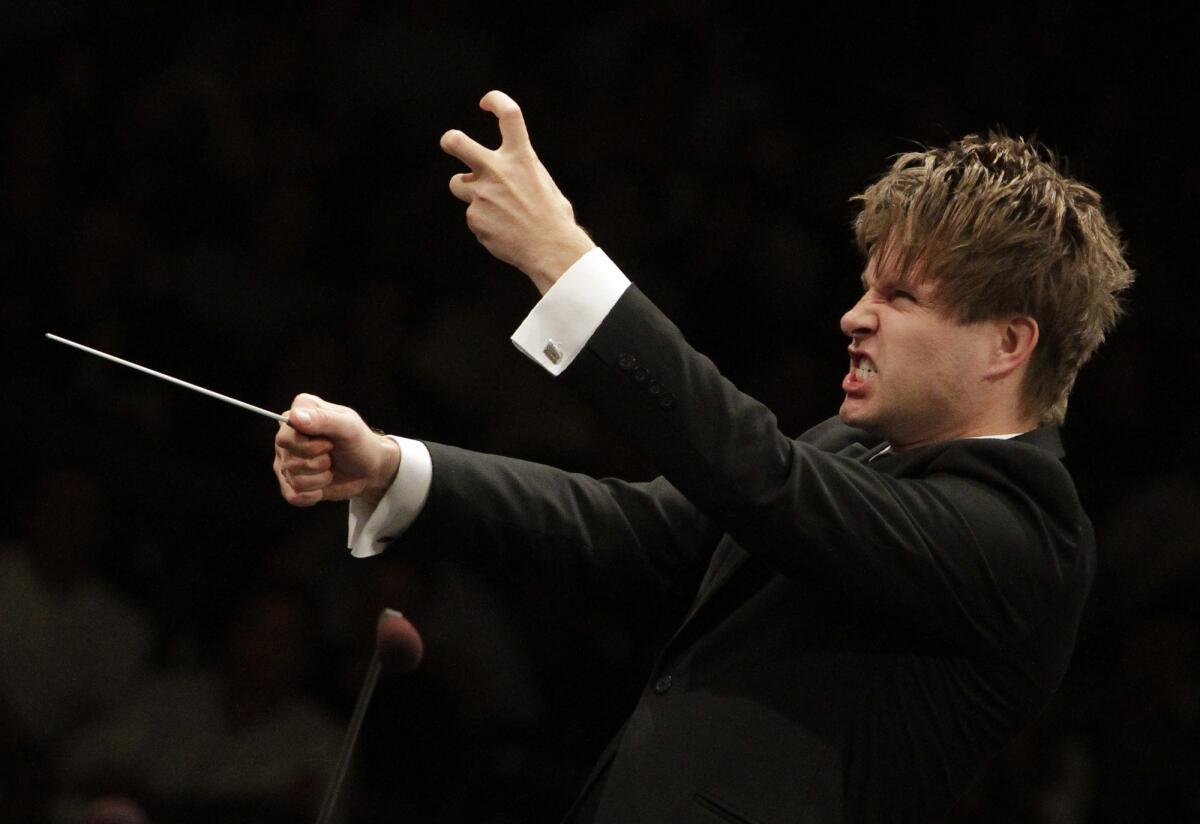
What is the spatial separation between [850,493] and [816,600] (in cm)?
18

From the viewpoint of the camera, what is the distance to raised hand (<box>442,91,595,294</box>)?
4.71 ft

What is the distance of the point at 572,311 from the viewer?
4.71ft

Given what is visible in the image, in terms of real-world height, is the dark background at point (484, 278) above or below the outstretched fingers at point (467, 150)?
below

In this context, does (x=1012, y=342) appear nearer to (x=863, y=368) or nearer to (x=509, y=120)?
(x=863, y=368)

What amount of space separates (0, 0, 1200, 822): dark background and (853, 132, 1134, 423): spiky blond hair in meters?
1.62

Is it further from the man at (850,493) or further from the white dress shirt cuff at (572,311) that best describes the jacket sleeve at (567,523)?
the white dress shirt cuff at (572,311)

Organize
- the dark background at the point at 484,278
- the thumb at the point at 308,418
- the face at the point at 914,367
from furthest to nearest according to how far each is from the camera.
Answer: the dark background at the point at 484,278 → the face at the point at 914,367 → the thumb at the point at 308,418

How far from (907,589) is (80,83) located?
2.82 metres

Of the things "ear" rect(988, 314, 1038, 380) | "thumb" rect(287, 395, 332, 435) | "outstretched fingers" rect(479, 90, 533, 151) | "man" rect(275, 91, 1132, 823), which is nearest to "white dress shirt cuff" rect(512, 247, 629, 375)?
"man" rect(275, 91, 1132, 823)

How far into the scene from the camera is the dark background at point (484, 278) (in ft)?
11.1

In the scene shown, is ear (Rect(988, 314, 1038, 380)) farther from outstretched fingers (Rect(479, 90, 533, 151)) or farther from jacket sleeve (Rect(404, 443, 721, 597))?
outstretched fingers (Rect(479, 90, 533, 151))

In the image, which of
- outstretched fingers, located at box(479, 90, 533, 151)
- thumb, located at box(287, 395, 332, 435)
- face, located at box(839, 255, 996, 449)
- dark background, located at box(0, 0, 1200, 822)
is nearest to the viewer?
outstretched fingers, located at box(479, 90, 533, 151)

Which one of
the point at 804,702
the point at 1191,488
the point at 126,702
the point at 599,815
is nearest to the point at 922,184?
the point at 804,702

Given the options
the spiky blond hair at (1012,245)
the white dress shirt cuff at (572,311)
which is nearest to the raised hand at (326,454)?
the white dress shirt cuff at (572,311)
